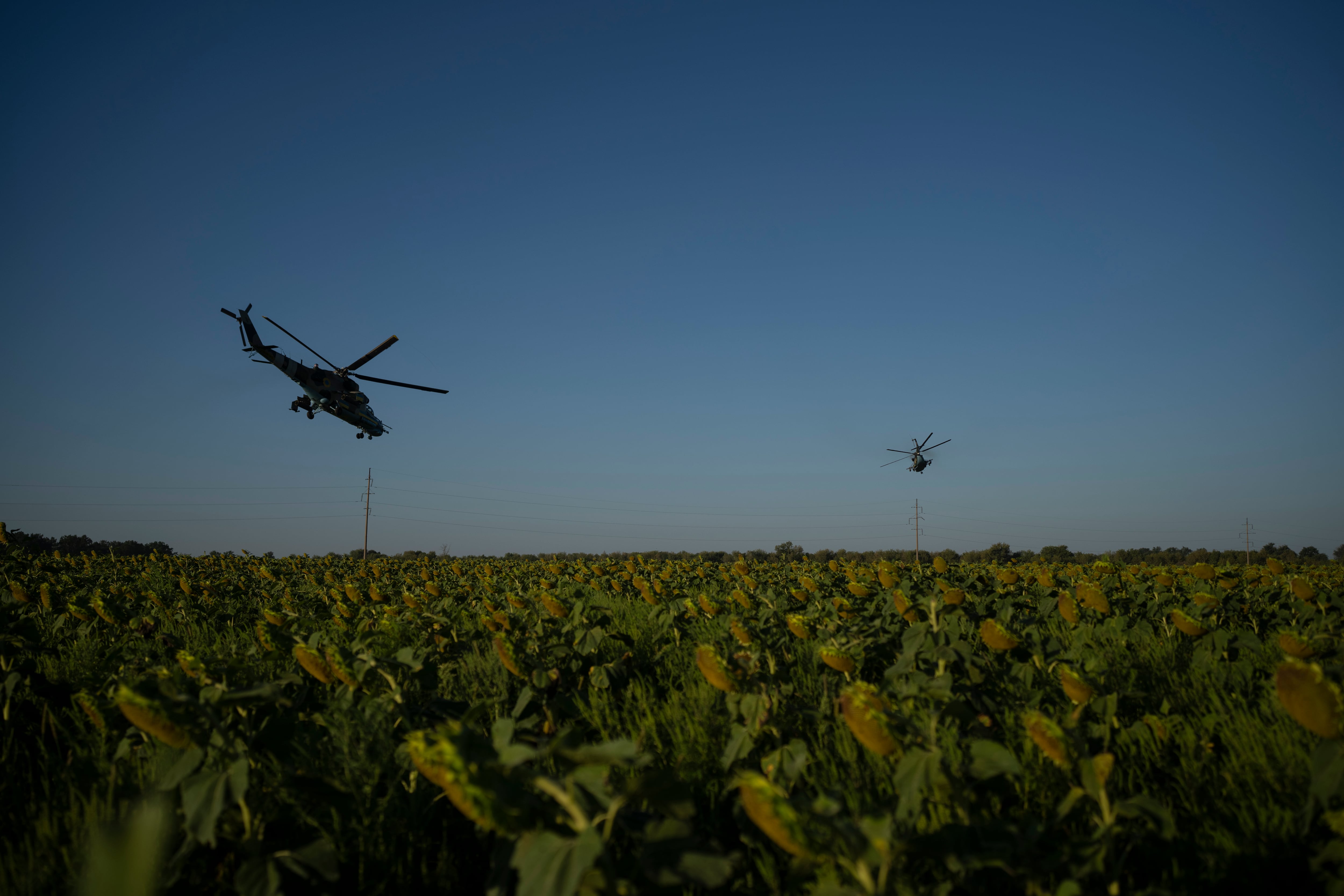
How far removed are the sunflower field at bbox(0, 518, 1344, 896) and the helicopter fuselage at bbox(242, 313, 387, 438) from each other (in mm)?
16202

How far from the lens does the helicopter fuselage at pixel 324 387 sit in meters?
19.3

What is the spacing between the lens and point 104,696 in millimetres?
3088

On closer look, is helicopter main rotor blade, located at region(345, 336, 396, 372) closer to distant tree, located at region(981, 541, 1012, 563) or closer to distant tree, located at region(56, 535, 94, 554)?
distant tree, located at region(56, 535, 94, 554)

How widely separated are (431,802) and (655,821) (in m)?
1.40

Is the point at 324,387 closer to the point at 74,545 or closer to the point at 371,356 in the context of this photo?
the point at 371,356

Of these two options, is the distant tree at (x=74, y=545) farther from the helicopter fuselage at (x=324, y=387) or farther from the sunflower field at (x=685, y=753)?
the sunflower field at (x=685, y=753)

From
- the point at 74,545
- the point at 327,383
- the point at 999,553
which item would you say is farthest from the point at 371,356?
the point at 999,553

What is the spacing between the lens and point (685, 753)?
10.2 ft

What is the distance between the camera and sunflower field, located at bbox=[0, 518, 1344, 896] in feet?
4.93

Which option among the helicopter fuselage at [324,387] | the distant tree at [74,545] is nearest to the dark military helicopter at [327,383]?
the helicopter fuselage at [324,387]

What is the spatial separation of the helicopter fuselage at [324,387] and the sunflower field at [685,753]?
16202 millimetres

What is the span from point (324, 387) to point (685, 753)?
21722mm

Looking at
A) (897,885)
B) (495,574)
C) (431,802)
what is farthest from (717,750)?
(495,574)

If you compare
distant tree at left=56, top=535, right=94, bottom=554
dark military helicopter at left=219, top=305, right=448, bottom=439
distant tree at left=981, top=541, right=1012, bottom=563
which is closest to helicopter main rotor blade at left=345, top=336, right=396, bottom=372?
dark military helicopter at left=219, top=305, right=448, bottom=439
